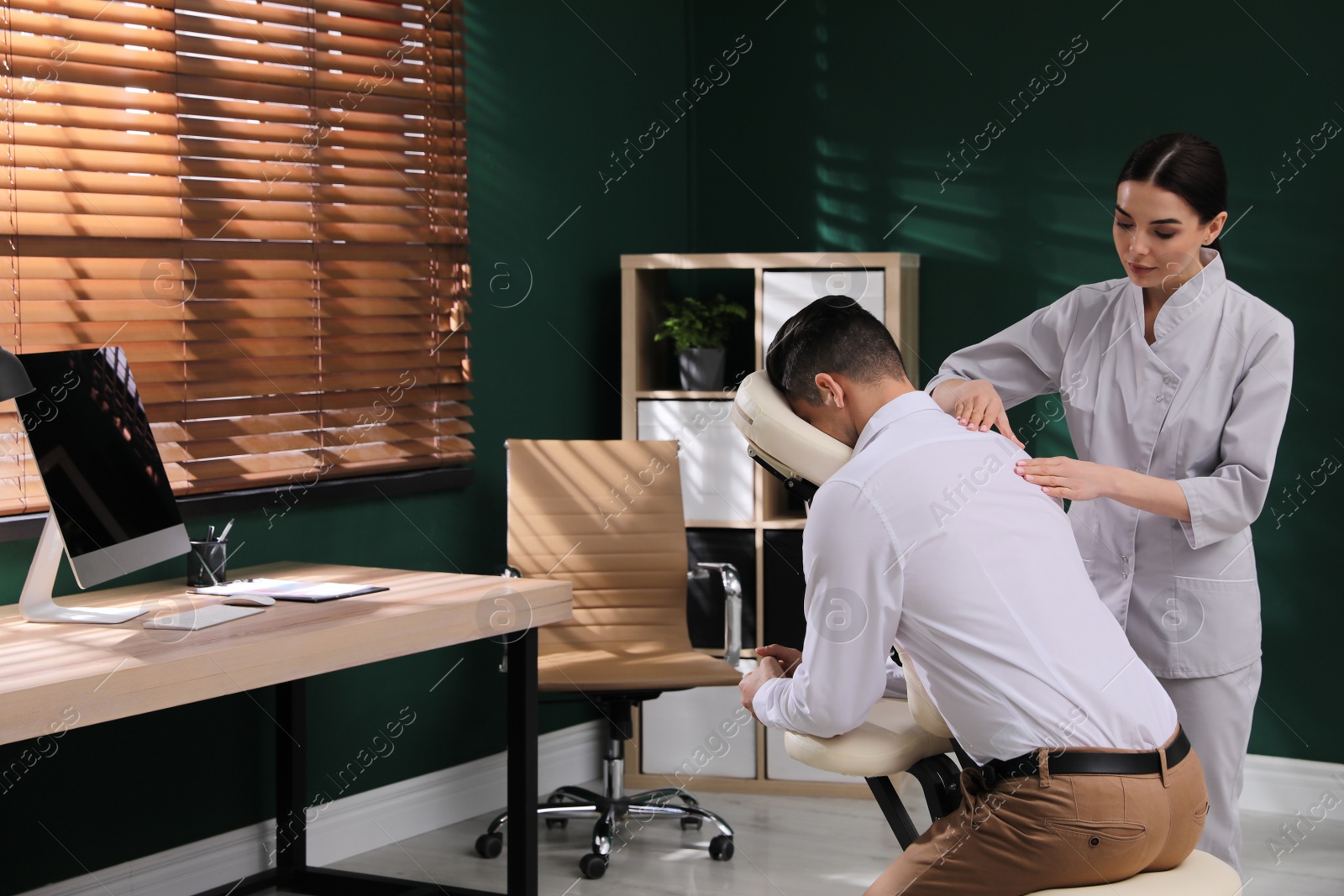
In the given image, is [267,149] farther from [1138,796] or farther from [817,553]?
[1138,796]

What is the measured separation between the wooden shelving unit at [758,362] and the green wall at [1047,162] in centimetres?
29

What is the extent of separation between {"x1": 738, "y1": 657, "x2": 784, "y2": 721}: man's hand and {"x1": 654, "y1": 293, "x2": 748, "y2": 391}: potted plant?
7.29ft

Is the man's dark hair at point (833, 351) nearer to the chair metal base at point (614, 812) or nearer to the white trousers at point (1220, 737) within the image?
the white trousers at point (1220, 737)

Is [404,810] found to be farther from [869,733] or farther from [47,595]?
[869,733]

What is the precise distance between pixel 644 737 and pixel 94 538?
200 centimetres

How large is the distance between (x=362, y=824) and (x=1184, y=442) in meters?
2.38

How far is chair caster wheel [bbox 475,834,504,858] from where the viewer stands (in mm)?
3447

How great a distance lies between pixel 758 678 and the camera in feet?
6.06

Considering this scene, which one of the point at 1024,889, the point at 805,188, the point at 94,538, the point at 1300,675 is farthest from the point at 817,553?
the point at 805,188

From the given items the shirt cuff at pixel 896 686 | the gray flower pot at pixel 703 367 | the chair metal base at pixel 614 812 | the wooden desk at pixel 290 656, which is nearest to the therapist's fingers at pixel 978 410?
the shirt cuff at pixel 896 686

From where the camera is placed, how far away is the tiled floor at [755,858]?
10.6 feet

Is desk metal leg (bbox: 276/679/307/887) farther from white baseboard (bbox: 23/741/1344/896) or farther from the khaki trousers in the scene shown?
the khaki trousers

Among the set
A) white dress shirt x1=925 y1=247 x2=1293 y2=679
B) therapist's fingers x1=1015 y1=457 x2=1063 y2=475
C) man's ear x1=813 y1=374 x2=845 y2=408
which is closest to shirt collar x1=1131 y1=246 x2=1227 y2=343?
white dress shirt x1=925 y1=247 x2=1293 y2=679

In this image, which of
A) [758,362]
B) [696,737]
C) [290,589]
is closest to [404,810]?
[696,737]
